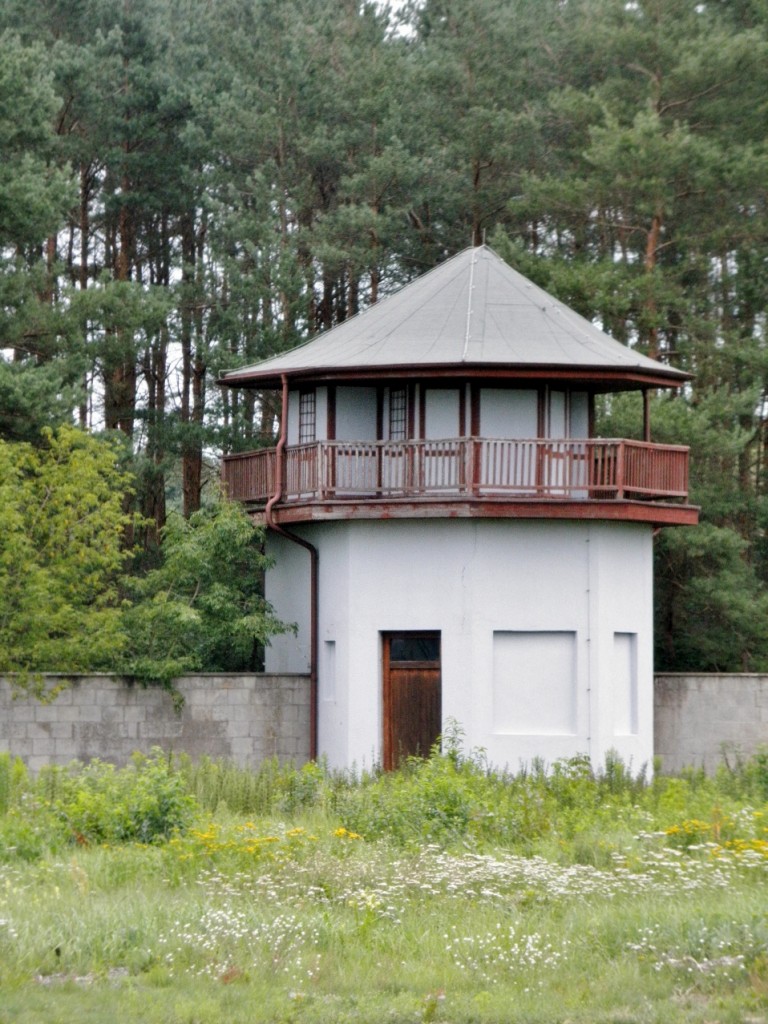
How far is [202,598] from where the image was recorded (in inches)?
1053

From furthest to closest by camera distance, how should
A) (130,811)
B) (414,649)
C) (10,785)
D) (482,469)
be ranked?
(414,649) < (482,469) < (10,785) < (130,811)

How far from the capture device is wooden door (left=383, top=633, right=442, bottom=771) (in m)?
25.9

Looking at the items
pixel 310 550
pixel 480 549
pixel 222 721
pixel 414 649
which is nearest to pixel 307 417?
pixel 310 550

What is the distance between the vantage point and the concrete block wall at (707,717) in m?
27.7

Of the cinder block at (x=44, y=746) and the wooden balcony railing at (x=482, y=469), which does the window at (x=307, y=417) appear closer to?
the wooden balcony railing at (x=482, y=469)

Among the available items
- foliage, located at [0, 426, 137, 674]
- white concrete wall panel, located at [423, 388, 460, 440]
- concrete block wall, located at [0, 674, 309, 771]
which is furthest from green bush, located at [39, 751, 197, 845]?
white concrete wall panel, located at [423, 388, 460, 440]

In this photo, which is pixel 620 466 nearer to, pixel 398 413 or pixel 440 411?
pixel 440 411

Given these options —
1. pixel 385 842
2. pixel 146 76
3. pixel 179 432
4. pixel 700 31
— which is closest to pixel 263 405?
pixel 179 432

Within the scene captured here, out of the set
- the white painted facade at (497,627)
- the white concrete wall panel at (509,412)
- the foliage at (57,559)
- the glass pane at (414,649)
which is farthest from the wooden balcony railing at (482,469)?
the foliage at (57,559)

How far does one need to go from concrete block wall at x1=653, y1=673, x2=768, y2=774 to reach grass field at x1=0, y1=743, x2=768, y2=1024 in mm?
9877

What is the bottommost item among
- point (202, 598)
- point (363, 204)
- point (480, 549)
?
point (202, 598)

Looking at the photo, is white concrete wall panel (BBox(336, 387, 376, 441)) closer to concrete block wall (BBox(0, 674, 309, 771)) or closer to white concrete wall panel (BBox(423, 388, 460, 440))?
white concrete wall panel (BBox(423, 388, 460, 440))

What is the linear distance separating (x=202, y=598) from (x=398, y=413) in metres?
4.38

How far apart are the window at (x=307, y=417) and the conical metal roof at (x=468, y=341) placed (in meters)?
0.71
